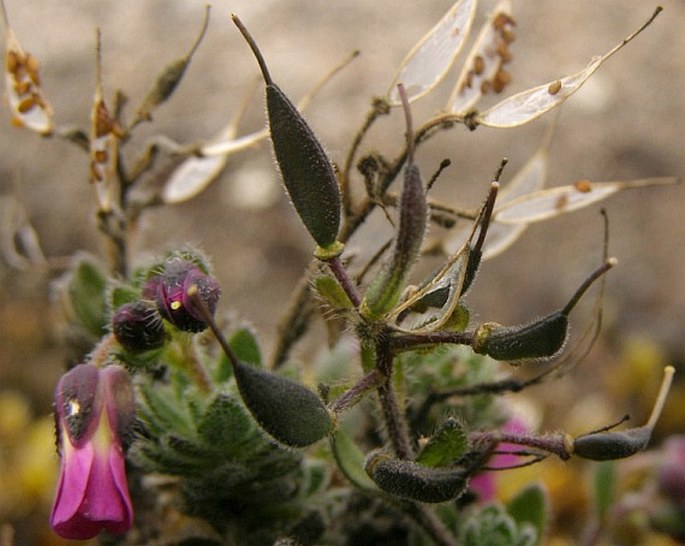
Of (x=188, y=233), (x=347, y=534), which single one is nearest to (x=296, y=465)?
(x=347, y=534)

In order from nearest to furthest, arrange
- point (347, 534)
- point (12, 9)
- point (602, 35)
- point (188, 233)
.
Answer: point (347, 534)
point (188, 233)
point (602, 35)
point (12, 9)

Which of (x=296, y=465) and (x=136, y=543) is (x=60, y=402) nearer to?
(x=296, y=465)

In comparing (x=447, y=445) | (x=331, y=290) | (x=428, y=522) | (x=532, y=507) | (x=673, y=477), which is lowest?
(x=673, y=477)

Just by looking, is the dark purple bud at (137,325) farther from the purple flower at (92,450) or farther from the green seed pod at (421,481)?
the green seed pod at (421,481)

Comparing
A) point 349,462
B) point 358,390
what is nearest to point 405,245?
point 358,390

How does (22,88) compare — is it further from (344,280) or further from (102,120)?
(344,280)

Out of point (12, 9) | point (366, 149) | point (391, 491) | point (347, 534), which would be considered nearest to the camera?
point (391, 491)
